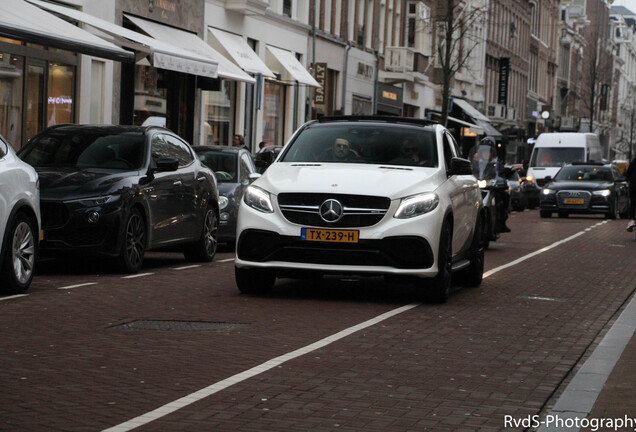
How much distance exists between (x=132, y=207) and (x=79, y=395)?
25.3 feet

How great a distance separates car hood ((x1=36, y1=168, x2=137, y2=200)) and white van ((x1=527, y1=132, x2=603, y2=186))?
3844cm

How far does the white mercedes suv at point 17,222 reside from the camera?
1183 cm

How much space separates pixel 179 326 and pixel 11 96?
15797 mm

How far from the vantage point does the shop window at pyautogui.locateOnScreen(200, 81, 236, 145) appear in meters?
36.5

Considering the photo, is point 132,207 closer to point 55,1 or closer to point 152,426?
point 152,426

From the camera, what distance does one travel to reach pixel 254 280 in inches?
509

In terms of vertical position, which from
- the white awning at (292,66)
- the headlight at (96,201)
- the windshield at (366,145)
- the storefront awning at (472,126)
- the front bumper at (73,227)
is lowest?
the front bumper at (73,227)

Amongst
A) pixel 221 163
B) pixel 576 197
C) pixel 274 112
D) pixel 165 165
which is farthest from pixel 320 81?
pixel 165 165

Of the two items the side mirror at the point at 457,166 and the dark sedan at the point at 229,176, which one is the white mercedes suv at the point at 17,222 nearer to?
the side mirror at the point at 457,166

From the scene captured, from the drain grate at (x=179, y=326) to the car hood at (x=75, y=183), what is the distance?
13.1 feet

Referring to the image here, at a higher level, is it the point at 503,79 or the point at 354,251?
the point at 503,79

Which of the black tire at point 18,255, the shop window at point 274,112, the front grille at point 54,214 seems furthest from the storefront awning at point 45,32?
the shop window at point 274,112

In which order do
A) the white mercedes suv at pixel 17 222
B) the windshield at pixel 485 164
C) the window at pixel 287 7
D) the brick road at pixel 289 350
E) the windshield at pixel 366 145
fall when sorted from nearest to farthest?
the brick road at pixel 289 350 < the white mercedes suv at pixel 17 222 < the windshield at pixel 366 145 < the windshield at pixel 485 164 < the window at pixel 287 7

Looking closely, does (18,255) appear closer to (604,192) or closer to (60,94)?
(60,94)
